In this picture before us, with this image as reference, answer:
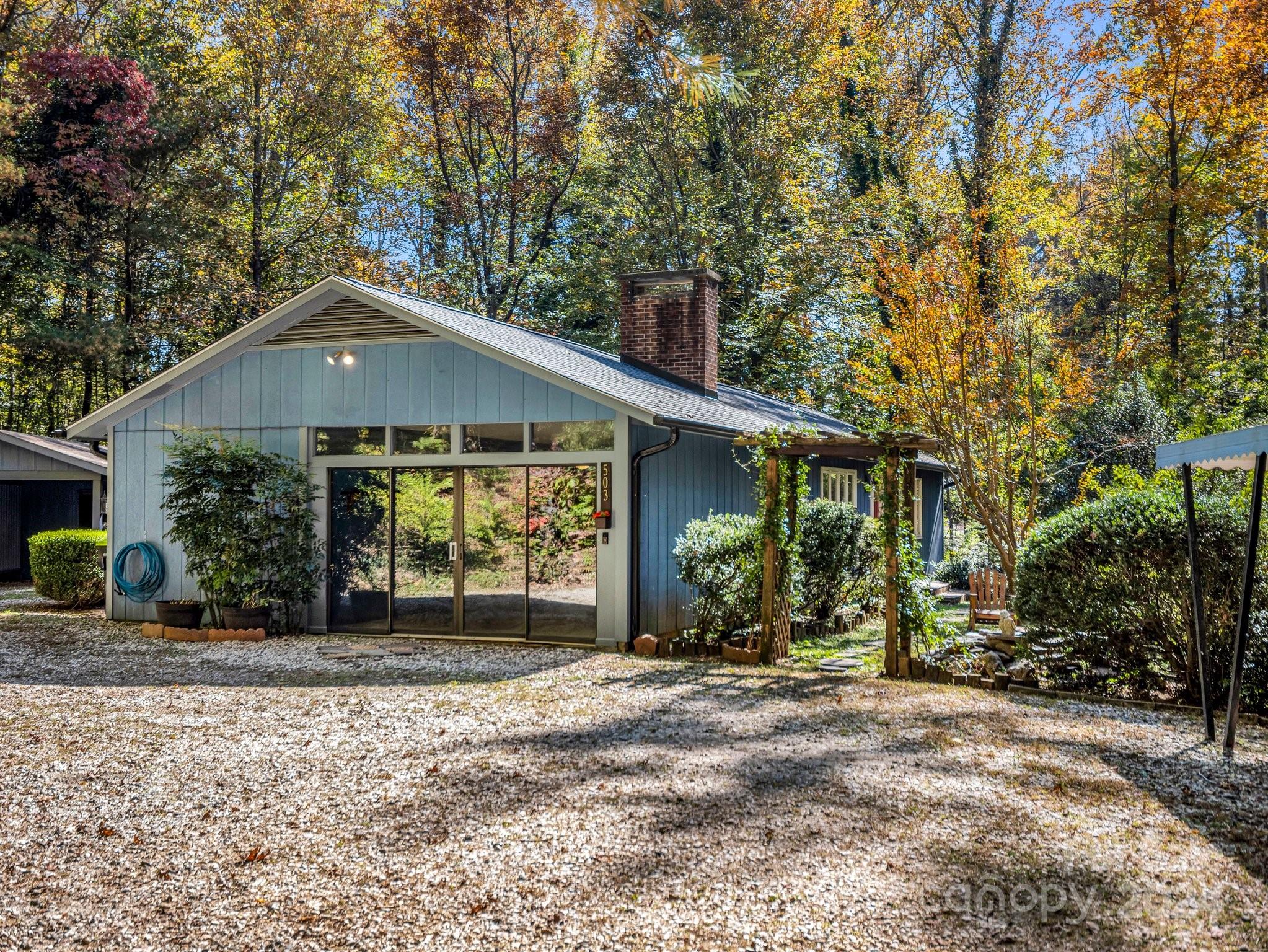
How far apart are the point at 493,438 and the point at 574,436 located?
0.93 m

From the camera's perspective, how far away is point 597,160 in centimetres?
2397

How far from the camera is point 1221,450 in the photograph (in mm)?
5398

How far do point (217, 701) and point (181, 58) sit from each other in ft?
64.9

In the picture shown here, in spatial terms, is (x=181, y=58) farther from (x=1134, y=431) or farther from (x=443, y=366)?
(x=1134, y=431)

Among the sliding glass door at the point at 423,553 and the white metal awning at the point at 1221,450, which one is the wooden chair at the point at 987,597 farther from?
the sliding glass door at the point at 423,553

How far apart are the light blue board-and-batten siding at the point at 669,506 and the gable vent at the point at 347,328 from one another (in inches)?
113

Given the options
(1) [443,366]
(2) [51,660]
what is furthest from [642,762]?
(2) [51,660]

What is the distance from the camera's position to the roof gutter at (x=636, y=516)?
9914mm

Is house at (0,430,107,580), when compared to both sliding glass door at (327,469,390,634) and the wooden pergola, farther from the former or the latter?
the wooden pergola

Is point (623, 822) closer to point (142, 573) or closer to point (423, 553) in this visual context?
point (423, 553)

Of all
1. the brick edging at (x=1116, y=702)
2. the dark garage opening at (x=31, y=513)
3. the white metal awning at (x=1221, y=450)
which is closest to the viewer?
the white metal awning at (x=1221, y=450)

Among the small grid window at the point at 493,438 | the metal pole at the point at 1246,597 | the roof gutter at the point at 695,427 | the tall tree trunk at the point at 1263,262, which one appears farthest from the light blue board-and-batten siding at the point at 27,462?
the tall tree trunk at the point at 1263,262

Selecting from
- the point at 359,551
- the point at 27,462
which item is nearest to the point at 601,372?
the point at 359,551

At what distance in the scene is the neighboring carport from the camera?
527 cm
